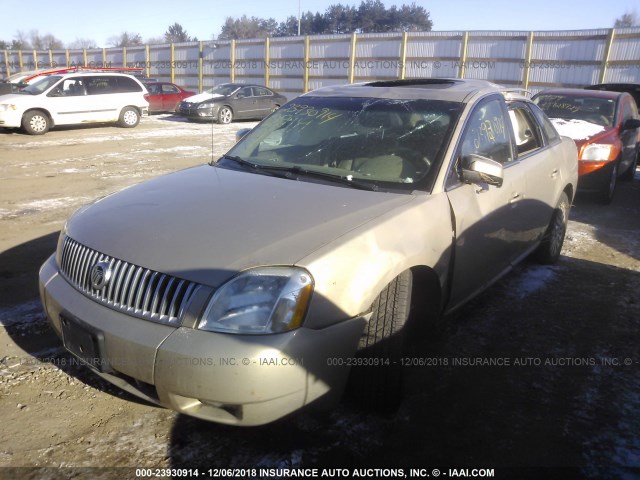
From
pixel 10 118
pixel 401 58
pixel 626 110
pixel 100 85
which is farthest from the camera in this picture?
pixel 401 58

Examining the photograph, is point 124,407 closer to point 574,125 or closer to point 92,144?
point 574,125

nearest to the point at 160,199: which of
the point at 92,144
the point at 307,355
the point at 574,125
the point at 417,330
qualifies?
the point at 307,355

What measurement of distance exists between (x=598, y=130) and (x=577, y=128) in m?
0.28

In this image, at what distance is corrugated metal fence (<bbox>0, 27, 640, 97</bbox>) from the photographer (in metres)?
17.6

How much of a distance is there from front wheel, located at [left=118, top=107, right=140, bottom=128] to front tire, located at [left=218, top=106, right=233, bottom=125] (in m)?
2.65

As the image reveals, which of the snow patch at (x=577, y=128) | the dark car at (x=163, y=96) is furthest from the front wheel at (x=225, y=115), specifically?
the snow patch at (x=577, y=128)

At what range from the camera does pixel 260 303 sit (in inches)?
87.5

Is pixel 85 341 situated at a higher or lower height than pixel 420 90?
lower

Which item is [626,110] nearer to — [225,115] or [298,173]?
[298,173]

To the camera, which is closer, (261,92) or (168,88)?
(261,92)

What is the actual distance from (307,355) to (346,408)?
2.52 feet

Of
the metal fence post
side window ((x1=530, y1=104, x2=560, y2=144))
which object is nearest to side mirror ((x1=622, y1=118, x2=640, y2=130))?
side window ((x1=530, y1=104, x2=560, y2=144))

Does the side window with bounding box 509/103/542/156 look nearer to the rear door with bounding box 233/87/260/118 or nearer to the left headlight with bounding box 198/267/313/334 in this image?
the left headlight with bounding box 198/267/313/334

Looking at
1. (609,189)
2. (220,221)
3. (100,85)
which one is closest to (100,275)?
(220,221)
